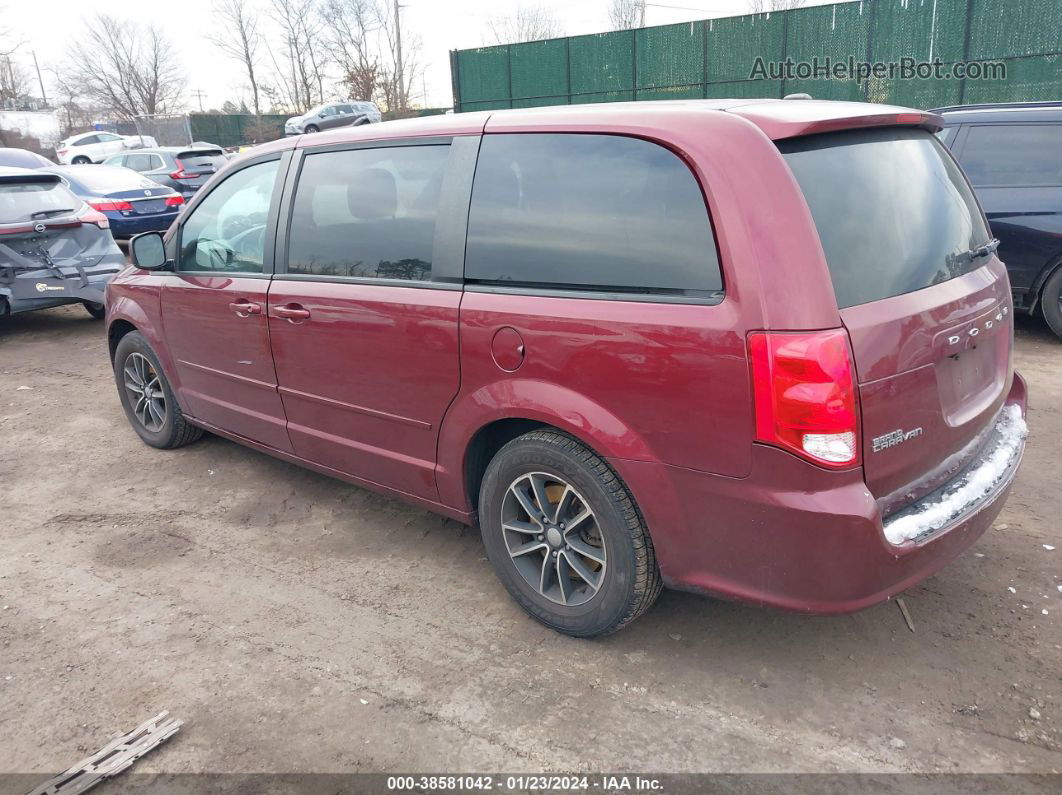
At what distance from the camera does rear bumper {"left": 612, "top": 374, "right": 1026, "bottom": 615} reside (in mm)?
2248

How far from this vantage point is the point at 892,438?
7.61 ft

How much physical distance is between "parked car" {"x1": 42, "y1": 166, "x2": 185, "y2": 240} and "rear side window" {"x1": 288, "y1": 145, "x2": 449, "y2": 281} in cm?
1060

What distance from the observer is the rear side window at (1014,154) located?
627 cm

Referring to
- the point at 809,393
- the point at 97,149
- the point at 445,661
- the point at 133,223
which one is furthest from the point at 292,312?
the point at 97,149

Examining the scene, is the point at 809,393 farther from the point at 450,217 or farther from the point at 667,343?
the point at 450,217

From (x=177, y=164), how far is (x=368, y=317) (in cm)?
1790

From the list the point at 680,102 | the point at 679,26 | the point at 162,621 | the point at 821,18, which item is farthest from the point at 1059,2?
the point at 162,621

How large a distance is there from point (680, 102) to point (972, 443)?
1.55m

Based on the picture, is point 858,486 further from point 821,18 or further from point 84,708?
point 821,18

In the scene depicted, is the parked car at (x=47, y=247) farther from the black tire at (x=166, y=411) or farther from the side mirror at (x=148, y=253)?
the side mirror at (x=148, y=253)

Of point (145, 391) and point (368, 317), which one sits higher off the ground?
point (368, 317)

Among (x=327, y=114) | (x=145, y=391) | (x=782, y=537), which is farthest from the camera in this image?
(x=327, y=114)

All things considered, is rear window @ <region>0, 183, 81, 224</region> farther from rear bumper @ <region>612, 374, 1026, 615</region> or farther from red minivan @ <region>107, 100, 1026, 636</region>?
rear bumper @ <region>612, 374, 1026, 615</region>

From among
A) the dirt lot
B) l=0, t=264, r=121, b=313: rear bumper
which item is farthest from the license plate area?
the dirt lot
